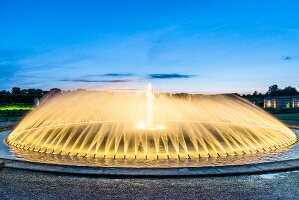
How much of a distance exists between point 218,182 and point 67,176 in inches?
174

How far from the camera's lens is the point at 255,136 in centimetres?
1845

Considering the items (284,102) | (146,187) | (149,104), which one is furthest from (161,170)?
(284,102)

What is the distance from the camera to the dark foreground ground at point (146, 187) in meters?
8.59

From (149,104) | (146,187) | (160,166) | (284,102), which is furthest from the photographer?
(284,102)

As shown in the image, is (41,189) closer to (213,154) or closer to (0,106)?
(213,154)

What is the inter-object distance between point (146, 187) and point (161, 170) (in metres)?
1.39

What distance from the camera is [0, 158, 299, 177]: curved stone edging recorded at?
10258mm

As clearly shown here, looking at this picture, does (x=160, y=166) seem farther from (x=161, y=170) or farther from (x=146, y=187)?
(x=146, y=187)

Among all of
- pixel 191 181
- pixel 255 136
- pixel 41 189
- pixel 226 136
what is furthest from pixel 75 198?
pixel 255 136

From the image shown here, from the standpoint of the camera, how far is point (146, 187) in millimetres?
9320

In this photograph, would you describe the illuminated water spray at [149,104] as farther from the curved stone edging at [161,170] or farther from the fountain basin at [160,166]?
the curved stone edging at [161,170]

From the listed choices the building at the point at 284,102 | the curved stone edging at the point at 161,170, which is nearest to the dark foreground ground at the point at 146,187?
the curved stone edging at the point at 161,170

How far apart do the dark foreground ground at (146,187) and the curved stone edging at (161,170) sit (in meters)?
0.19

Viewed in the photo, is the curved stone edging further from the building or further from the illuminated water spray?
the building
